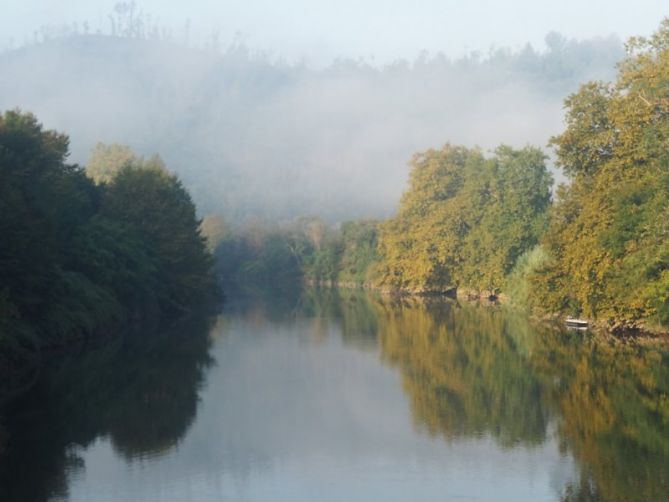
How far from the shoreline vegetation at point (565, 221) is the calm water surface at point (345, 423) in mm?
5242

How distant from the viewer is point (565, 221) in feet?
201

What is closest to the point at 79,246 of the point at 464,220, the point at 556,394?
the point at 556,394

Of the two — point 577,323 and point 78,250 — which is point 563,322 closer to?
point 577,323

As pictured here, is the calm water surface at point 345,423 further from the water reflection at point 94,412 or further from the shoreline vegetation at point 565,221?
the shoreline vegetation at point 565,221

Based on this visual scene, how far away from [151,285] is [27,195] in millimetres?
22196

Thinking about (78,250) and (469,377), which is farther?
(78,250)

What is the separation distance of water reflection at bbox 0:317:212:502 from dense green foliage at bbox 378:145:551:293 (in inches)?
1930

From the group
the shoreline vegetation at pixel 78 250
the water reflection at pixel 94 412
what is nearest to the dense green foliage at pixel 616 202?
the water reflection at pixel 94 412

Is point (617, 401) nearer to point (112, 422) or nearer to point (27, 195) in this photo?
point (112, 422)

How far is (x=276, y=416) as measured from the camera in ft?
94.9

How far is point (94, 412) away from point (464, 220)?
74768 mm

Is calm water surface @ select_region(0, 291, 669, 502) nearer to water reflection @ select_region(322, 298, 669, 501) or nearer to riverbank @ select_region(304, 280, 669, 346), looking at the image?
water reflection @ select_region(322, 298, 669, 501)

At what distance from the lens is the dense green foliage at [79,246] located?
39.1 m

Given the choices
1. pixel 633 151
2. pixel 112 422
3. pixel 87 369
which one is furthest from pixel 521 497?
pixel 633 151
